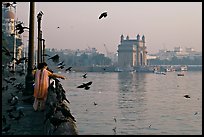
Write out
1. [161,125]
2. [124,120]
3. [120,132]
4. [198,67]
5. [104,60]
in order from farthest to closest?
[198,67]
[104,60]
[124,120]
[161,125]
[120,132]

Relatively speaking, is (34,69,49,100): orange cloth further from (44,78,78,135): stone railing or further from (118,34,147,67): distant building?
(118,34,147,67): distant building

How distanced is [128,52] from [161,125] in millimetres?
142704

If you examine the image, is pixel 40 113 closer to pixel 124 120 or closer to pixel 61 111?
pixel 61 111

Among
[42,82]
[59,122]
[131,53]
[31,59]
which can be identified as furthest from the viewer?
[131,53]

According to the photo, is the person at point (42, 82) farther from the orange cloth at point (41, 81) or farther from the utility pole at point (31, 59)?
the utility pole at point (31, 59)

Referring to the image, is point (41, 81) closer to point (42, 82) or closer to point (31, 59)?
point (42, 82)

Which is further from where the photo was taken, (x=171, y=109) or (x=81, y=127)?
(x=171, y=109)

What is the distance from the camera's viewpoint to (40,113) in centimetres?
883

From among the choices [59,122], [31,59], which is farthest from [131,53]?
[59,122]

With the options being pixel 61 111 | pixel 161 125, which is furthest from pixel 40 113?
pixel 161 125

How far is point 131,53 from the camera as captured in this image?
529ft

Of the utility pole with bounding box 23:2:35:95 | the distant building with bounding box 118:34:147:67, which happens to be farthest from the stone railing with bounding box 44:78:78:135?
the distant building with bounding box 118:34:147:67

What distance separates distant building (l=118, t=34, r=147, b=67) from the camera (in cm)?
16025

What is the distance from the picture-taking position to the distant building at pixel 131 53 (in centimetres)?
16025
